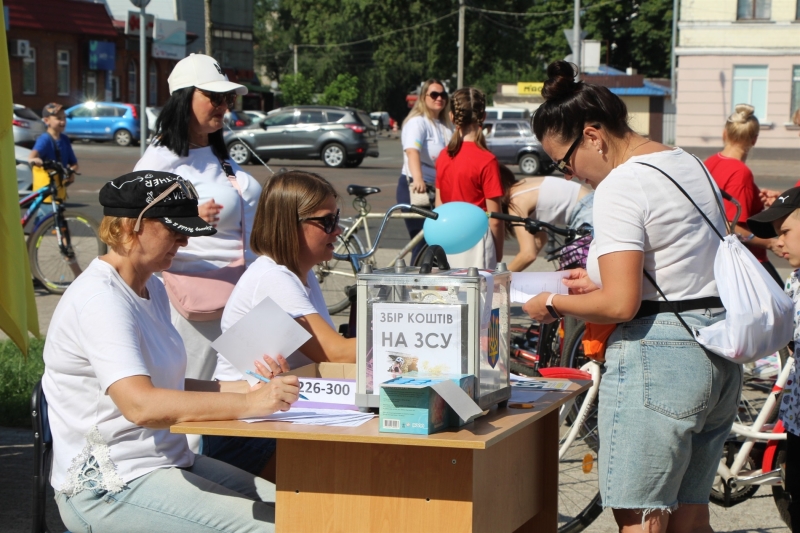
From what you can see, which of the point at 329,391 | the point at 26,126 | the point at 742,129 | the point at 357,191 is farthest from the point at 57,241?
the point at 26,126

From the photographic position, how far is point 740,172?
5836 millimetres

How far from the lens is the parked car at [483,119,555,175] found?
1172 inches

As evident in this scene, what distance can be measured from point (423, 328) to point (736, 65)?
36457 mm

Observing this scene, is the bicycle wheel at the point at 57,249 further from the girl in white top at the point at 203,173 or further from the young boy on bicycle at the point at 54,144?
the girl in white top at the point at 203,173

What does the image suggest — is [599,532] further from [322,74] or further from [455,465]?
[322,74]

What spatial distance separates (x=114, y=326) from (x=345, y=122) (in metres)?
26.1

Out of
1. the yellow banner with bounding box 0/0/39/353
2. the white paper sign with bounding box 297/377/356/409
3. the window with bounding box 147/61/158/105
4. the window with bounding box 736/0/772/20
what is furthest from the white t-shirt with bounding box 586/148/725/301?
the window with bounding box 147/61/158/105

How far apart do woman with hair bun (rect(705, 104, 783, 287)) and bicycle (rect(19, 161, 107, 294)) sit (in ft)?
19.5

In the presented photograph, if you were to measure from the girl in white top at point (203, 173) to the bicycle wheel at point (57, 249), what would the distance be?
527 centimetres

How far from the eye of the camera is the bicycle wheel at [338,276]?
8.48 m

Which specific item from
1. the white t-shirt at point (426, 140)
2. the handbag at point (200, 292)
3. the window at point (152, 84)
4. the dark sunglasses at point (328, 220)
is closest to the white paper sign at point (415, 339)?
the dark sunglasses at point (328, 220)

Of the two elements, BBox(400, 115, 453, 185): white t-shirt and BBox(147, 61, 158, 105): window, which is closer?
BBox(400, 115, 453, 185): white t-shirt

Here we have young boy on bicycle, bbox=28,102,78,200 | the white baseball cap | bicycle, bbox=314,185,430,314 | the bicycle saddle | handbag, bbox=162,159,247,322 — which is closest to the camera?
handbag, bbox=162,159,247,322

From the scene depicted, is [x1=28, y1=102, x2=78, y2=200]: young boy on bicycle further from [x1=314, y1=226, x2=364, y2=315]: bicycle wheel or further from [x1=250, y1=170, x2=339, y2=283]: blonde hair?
[x1=250, y1=170, x2=339, y2=283]: blonde hair
